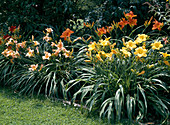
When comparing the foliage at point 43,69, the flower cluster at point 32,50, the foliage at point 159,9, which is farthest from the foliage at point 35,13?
the foliage at point 159,9

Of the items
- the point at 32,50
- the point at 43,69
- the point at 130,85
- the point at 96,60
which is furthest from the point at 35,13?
the point at 130,85

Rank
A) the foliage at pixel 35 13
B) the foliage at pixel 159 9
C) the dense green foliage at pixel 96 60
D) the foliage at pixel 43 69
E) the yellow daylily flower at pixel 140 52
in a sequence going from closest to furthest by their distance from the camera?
the yellow daylily flower at pixel 140 52, the dense green foliage at pixel 96 60, the foliage at pixel 43 69, the foliage at pixel 159 9, the foliage at pixel 35 13

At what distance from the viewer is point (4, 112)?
3695mm

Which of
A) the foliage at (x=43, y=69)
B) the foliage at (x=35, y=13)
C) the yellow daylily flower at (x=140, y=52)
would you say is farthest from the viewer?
the foliage at (x=35, y=13)

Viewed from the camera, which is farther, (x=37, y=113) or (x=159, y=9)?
(x=159, y=9)

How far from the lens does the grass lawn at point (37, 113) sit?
136 inches

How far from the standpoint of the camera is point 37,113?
3.65m

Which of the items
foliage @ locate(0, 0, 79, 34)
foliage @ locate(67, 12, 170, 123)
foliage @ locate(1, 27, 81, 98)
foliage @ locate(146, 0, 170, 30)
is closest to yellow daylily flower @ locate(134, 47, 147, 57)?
foliage @ locate(67, 12, 170, 123)

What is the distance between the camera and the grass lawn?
136 inches

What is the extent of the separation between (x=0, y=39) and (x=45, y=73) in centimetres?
129

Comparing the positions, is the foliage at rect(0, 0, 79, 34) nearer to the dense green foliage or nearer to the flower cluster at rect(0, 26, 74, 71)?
the dense green foliage

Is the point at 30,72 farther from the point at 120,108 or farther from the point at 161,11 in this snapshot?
the point at 161,11

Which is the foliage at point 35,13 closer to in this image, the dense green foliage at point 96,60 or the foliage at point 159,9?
the dense green foliage at point 96,60

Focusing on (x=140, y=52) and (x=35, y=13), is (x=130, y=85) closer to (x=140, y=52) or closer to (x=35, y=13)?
(x=140, y=52)
